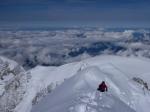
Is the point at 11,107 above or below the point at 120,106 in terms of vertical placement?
below

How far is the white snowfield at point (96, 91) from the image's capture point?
32875 mm

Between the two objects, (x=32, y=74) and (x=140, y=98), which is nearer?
(x=140, y=98)

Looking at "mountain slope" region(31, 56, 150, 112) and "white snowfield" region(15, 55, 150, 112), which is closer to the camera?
"mountain slope" region(31, 56, 150, 112)

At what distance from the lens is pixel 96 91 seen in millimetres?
37906

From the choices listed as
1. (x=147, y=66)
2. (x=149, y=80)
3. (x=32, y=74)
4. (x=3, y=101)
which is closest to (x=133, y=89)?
(x=149, y=80)

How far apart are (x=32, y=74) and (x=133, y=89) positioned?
84752 mm

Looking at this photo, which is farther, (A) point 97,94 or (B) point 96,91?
(B) point 96,91

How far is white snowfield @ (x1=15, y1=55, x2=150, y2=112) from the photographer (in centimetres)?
3288

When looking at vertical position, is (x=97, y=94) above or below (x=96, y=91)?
above

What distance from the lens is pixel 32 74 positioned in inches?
5536

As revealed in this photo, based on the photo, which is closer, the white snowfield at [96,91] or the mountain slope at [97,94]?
the mountain slope at [97,94]

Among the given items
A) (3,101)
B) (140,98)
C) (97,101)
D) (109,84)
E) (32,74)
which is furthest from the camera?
(32,74)

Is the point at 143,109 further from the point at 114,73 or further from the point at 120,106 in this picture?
the point at 114,73

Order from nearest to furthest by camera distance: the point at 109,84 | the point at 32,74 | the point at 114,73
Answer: the point at 109,84, the point at 114,73, the point at 32,74
